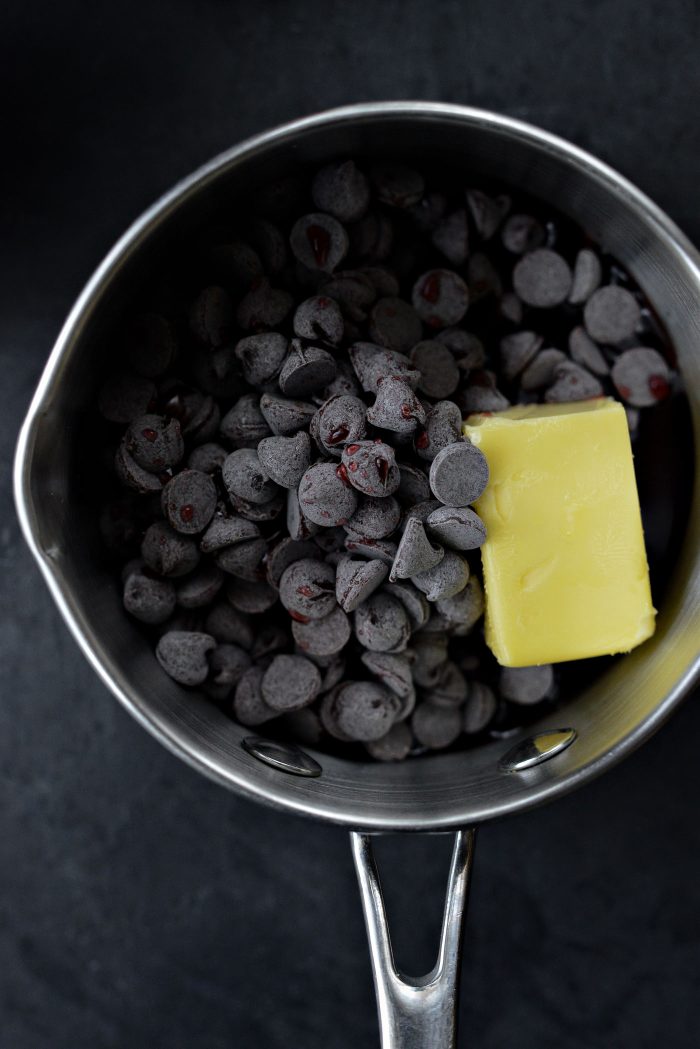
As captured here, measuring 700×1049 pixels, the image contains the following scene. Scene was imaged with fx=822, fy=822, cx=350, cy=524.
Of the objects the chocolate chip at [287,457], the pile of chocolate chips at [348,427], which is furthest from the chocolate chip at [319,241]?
the chocolate chip at [287,457]

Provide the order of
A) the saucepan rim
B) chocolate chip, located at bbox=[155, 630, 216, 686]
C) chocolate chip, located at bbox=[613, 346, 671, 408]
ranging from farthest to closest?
1. chocolate chip, located at bbox=[613, 346, 671, 408]
2. chocolate chip, located at bbox=[155, 630, 216, 686]
3. the saucepan rim

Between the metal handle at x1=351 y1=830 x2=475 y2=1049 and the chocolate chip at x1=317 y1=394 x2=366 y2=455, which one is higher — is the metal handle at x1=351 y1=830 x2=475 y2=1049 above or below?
below

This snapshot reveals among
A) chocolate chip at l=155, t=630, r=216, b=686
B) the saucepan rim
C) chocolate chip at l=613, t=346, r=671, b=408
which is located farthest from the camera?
chocolate chip at l=613, t=346, r=671, b=408

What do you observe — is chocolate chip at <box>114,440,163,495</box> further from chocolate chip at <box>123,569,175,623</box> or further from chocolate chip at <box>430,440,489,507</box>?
chocolate chip at <box>430,440,489,507</box>

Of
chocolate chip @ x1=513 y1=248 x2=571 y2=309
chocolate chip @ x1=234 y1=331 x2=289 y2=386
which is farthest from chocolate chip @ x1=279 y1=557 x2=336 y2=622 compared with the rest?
chocolate chip @ x1=513 y1=248 x2=571 y2=309

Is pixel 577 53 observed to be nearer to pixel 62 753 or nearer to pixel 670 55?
pixel 670 55

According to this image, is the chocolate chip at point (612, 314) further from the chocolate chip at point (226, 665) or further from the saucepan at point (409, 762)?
the chocolate chip at point (226, 665)

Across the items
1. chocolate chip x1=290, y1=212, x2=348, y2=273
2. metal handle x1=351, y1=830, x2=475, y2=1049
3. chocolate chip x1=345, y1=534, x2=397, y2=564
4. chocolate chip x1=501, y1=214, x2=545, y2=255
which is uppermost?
chocolate chip x1=501, y1=214, x2=545, y2=255
